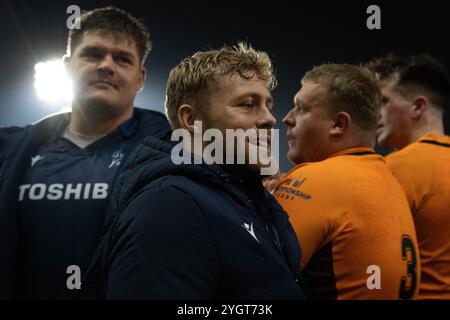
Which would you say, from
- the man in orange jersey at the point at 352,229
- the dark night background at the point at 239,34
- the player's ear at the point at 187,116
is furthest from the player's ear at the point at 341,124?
the dark night background at the point at 239,34

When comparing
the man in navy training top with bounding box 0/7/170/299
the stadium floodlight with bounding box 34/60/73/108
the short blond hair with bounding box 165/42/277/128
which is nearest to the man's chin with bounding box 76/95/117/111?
the man in navy training top with bounding box 0/7/170/299

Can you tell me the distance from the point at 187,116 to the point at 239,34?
2601mm

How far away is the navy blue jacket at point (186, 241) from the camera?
661mm

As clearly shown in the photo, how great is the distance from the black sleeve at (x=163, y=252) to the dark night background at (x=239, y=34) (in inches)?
104

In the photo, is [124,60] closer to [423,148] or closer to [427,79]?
[423,148]

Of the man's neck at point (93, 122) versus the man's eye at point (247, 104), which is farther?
the man's neck at point (93, 122)

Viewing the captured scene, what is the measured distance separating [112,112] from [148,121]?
109mm

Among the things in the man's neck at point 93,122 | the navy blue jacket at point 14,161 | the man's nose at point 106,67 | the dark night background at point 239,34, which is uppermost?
the dark night background at point 239,34

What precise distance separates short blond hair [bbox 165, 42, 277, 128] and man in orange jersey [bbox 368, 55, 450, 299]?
2.23 feet

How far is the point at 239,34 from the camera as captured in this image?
11.2 ft

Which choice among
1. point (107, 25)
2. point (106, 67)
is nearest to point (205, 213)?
point (106, 67)

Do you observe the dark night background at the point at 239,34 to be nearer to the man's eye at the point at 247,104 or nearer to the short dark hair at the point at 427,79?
the short dark hair at the point at 427,79

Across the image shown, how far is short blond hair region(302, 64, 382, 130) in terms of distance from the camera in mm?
1298
